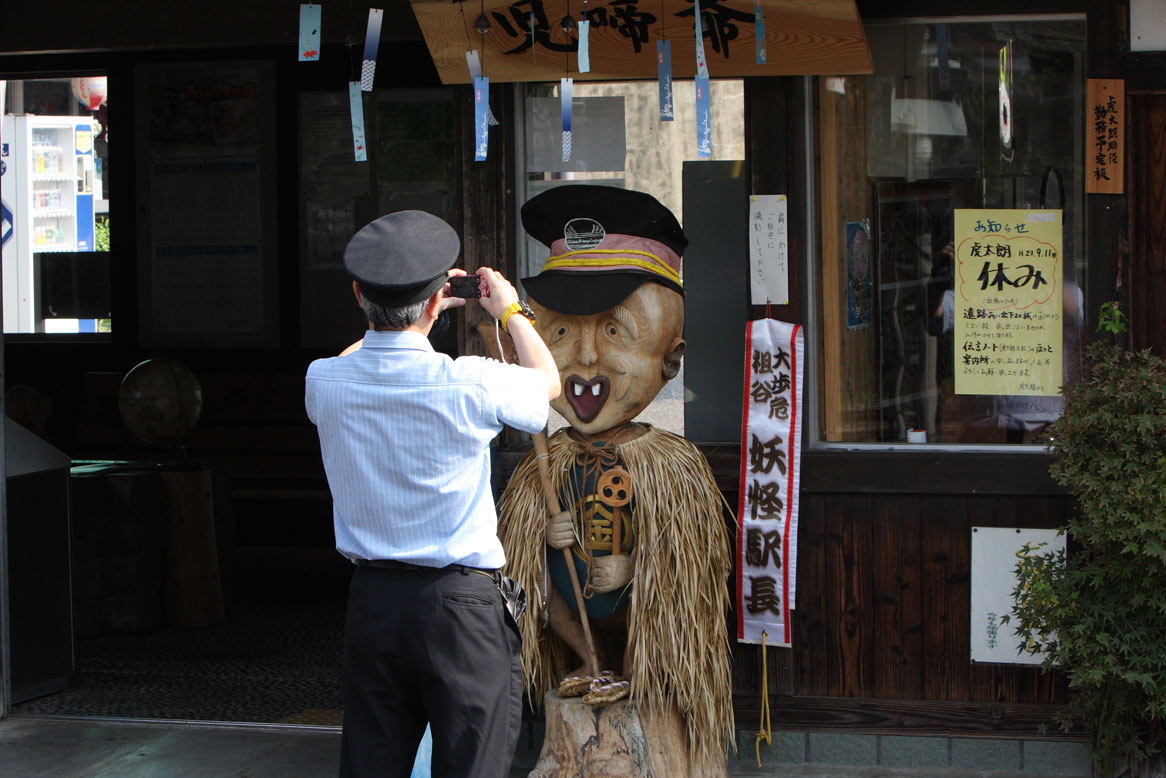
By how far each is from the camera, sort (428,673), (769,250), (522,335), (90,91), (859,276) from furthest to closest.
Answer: (90,91) → (859,276) → (769,250) → (522,335) → (428,673)

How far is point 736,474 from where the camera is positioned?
14.3 ft

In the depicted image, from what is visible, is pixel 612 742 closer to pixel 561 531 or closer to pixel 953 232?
pixel 561 531

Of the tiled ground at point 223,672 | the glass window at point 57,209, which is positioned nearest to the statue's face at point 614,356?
the tiled ground at point 223,672

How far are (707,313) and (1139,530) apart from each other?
1718 mm

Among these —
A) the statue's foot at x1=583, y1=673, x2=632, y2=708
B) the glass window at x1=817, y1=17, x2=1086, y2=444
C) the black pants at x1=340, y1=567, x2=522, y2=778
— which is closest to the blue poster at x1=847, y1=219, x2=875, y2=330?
the glass window at x1=817, y1=17, x2=1086, y2=444

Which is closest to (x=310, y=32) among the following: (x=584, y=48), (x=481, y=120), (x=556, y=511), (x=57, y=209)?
(x=481, y=120)

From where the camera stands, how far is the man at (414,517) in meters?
2.67

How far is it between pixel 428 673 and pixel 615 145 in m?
2.43

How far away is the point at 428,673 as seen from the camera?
265 centimetres

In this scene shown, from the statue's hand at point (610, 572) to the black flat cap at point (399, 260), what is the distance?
139 centimetres

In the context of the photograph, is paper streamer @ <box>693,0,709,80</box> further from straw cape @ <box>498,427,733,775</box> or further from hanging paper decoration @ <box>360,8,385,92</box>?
straw cape @ <box>498,427,733,775</box>

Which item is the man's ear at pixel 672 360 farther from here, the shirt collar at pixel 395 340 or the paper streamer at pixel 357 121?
the shirt collar at pixel 395 340

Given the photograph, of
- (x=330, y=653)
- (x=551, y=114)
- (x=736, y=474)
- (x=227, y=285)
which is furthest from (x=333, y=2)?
(x=736, y=474)

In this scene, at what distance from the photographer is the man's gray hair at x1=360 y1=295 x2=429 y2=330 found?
9.00ft
